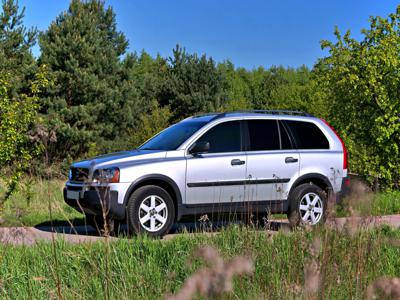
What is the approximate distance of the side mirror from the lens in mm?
8844

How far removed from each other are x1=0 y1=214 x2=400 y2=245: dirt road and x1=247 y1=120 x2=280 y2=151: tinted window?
1.25m

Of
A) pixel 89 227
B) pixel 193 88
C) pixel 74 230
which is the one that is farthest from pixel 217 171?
pixel 193 88

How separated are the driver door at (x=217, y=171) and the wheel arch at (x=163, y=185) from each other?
0.16 meters

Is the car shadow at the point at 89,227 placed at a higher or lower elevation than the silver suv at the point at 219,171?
lower

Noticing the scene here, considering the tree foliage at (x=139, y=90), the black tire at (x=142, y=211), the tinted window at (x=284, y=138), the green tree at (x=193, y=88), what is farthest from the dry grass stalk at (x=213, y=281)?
the green tree at (x=193, y=88)

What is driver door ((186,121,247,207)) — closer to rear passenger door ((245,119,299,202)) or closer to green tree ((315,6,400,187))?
rear passenger door ((245,119,299,202))

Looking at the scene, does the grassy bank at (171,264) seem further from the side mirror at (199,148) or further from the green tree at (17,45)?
the green tree at (17,45)

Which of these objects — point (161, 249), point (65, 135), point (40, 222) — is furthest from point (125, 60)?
point (161, 249)

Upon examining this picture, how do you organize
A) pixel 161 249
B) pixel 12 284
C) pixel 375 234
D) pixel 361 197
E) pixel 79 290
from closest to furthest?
pixel 361 197 < pixel 79 290 < pixel 12 284 < pixel 375 234 < pixel 161 249

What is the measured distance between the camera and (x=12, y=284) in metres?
5.04

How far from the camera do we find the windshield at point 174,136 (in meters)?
9.31

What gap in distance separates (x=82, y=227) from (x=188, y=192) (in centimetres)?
237

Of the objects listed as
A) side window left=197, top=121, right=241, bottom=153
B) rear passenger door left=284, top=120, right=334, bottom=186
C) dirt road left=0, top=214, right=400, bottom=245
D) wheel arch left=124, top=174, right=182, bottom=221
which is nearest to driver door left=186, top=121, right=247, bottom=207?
side window left=197, top=121, right=241, bottom=153

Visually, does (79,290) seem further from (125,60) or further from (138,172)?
(125,60)
